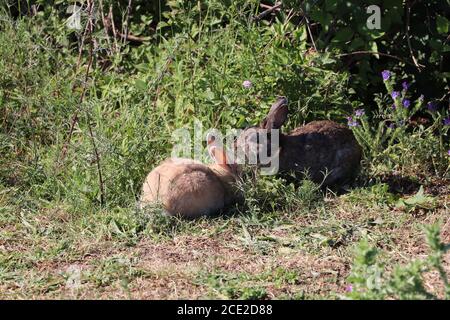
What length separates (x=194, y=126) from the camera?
564 cm

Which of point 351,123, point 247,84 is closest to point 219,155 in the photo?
point 247,84

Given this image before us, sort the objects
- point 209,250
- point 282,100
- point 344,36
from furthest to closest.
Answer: point 344,36
point 282,100
point 209,250

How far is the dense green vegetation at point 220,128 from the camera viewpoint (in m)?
4.36

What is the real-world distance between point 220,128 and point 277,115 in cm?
53

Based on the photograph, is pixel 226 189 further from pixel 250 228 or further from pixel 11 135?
pixel 11 135

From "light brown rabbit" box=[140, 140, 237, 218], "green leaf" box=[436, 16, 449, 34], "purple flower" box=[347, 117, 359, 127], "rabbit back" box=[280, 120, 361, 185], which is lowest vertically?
"light brown rabbit" box=[140, 140, 237, 218]

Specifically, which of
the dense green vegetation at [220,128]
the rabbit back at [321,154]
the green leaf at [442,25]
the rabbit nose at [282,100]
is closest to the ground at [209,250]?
the dense green vegetation at [220,128]

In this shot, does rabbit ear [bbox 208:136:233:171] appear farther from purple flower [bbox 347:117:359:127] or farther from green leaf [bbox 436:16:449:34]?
green leaf [bbox 436:16:449:34]

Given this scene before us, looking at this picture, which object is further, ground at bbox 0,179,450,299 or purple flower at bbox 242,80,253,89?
purple flower at bbox 242,80,253,89

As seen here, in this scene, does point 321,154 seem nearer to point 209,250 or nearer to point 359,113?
point 359,113

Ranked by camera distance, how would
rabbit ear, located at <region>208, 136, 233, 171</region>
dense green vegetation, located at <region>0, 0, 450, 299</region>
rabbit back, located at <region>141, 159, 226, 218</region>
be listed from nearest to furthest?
dense green vegetation, located at <region>0, 0, 450, 299</region> → rabbit back, located at <region>141, 159, 226, 218</region> → rabbit ear, located at <region>208, 136, 233, 171</region>

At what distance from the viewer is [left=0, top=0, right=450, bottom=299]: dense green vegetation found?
172 inches

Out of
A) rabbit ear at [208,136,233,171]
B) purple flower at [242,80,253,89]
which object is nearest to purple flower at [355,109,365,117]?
purple flower at [242,80,253,89]

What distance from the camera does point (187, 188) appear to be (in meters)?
4.86
